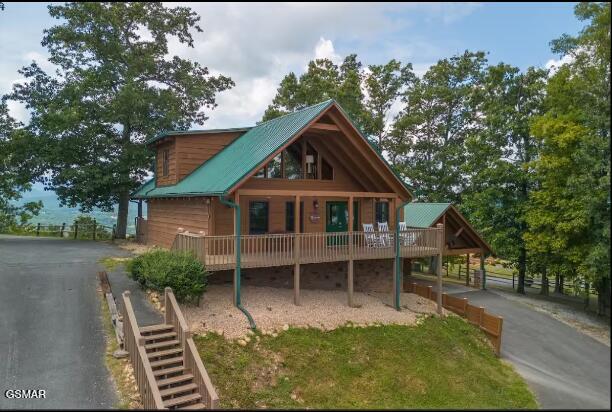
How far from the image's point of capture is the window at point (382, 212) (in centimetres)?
1817

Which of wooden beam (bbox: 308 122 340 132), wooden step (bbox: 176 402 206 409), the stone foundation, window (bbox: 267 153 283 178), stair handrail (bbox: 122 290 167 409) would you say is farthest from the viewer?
window (bbox: 267 153 283 178)

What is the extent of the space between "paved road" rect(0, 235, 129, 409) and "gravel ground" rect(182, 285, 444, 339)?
8.07 feet

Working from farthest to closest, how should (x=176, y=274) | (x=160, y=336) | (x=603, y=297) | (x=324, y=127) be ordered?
(x=324, y=127) → (x=176, y=274) → (x=160, y=336) → (x=603, y=297)

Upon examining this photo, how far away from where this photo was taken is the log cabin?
12023 mm

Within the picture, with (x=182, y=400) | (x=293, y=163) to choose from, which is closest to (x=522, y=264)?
(x=293, y=163)

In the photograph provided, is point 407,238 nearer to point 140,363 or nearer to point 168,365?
point 168,365

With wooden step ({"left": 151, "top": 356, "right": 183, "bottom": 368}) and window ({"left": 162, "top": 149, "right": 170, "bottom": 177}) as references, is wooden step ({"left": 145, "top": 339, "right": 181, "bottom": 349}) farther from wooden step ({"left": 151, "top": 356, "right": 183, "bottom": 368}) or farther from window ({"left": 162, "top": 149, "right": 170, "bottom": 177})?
window ({"left": 162, "top": 149, "right": 170, "bottom": 177})

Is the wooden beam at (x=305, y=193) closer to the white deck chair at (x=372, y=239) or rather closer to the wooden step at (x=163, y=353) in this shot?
the white deck chair at (x=372, y=239)

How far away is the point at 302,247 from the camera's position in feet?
42.5

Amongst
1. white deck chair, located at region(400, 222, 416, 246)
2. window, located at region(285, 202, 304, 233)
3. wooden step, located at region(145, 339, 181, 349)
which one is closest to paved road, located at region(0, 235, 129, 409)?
wooden step, located at region(145, 339, 181, 349)

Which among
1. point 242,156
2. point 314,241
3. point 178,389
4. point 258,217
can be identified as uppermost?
point 242,156

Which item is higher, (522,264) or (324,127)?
(324,127)

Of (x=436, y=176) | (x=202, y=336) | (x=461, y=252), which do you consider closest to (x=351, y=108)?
(x=436, y=176)

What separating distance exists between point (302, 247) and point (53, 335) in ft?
24.2
